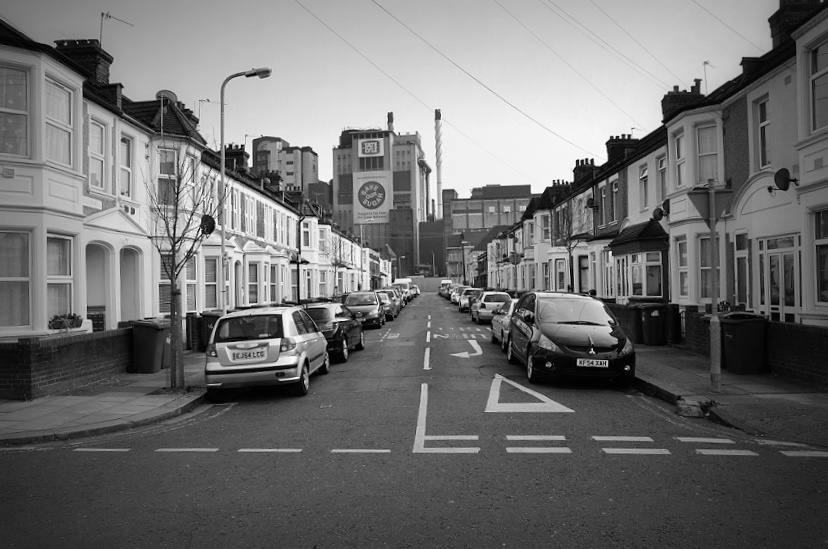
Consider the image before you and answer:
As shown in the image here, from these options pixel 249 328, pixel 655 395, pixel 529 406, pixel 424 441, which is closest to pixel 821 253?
pixel 655 395

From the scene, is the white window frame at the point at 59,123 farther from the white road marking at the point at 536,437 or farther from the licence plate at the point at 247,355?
the white road marking at the point at 536,437

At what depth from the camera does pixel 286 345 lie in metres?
10.5

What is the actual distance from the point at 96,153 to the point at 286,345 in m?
7.98

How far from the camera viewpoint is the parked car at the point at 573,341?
424 inches

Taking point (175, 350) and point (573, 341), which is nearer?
point (573, 341)

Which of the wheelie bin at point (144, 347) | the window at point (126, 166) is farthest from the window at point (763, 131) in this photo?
the window at point (126, 166)

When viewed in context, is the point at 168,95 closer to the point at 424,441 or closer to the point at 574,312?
the point at 574,312

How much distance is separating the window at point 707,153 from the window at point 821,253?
548 cm

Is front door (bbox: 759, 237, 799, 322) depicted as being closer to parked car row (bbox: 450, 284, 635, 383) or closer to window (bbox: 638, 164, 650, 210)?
parked car row (bbox: 450, 284, 635, 383)

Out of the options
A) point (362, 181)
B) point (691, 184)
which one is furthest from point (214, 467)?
point (362, 181)

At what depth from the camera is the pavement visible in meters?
7.83

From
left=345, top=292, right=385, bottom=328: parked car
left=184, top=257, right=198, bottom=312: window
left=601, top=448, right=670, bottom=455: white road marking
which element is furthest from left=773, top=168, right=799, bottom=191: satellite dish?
left=345, top=292, right=385, bottom=328: parked car

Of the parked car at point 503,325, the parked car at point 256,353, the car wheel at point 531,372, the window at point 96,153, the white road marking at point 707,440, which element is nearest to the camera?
the white road marking at point 707,440

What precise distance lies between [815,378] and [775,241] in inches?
168
